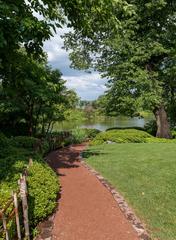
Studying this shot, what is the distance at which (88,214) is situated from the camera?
8.35 metres

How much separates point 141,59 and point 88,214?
19.0 m

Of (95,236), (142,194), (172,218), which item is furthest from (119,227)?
(142,194)

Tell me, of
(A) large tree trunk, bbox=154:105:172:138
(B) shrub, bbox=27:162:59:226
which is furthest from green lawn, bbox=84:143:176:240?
(A) large tree trunk, bbox=154:105:172:138

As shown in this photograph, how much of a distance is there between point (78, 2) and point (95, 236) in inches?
240

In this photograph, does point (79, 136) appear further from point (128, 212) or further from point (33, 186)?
point (33, 186)

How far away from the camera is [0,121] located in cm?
2430

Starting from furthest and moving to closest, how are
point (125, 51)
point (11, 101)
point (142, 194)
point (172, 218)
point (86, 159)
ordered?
point (125, 51)
point (11, 101)
point (86, 159)
point (142, 194)
point (172, 218)

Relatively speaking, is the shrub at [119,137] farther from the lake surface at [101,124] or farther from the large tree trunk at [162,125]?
the lake surface at [101,124]

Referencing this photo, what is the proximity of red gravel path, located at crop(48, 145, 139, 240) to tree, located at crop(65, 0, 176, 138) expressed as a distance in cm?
1472

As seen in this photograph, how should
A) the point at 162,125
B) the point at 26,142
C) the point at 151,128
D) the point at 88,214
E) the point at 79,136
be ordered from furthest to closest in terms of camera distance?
the point at 151,128 < the point at 162,125 < the point at 79,136 < the point at 26,142 < the point at 88,214

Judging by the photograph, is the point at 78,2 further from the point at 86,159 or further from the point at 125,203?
the point at 86,159

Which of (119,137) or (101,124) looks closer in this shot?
(119,137)

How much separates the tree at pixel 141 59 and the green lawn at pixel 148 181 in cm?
842

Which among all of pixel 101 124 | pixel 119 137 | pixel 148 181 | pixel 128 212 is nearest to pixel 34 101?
pixel 119 137
